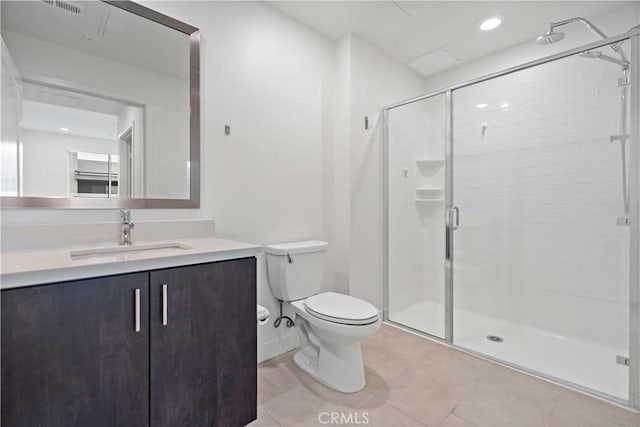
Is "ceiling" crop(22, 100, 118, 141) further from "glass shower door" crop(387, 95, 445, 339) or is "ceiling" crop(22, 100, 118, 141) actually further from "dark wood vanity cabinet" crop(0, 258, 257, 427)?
"glass shower door" crop(387, 95, 445, 339)

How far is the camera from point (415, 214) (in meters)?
2.82

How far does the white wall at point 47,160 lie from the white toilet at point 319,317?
1.09m

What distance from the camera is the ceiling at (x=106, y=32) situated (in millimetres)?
1271

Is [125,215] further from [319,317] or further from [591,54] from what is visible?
[591,54]

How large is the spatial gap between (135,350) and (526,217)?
2759mm

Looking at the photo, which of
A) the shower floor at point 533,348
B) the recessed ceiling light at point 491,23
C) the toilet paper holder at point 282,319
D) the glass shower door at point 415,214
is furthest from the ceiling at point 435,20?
the shower floor at point 533,348

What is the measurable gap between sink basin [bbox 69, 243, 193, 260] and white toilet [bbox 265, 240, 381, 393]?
636mm

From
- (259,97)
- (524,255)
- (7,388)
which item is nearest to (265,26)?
(259,97)

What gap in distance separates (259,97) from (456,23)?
159 cm

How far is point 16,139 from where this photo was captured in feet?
4.07

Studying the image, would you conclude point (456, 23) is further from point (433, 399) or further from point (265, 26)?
point (433, 399)

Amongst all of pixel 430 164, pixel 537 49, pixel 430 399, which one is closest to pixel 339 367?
pixel 430 399

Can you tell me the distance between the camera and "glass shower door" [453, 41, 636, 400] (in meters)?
2.06

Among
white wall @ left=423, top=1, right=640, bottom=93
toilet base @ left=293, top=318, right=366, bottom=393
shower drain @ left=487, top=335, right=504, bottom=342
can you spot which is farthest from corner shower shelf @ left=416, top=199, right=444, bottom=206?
toilet base @ left=293, top=318, right=366, bottom=393
